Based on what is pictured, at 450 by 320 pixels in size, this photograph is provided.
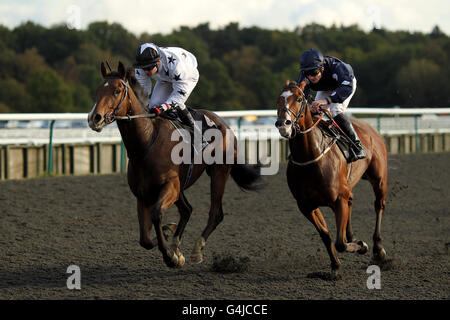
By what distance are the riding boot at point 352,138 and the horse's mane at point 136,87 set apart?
1.55m

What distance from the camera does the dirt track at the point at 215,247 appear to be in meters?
4.54

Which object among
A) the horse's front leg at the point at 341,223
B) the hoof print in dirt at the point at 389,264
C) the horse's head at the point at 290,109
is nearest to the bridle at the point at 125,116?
the horse's head at the point at 290,109

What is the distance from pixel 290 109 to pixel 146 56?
3.83ft

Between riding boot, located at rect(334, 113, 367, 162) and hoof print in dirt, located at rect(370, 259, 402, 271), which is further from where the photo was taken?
riding boot, located at rect(334, 113, 367, 162)

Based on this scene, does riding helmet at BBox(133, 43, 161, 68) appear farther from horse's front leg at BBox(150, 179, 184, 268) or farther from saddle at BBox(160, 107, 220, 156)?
horse's front leg at BBox(150, 179, 184, 268)

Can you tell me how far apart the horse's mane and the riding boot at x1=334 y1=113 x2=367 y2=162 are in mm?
1548

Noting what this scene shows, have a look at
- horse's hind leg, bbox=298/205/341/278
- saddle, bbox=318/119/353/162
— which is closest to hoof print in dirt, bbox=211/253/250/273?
horse's hind leg, bbox=298/205/341/278

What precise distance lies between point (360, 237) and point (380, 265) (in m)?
1.28

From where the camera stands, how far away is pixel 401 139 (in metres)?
17.1

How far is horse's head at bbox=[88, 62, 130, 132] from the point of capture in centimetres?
442

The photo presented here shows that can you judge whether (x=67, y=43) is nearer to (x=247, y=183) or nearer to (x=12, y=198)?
(x=12, y=198)

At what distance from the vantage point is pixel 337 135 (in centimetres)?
530

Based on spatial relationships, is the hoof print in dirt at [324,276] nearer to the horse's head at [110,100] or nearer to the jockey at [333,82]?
the jockey at [333,82]

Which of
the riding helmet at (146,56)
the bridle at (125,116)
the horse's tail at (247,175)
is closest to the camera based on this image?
the bridle at (125,116)
